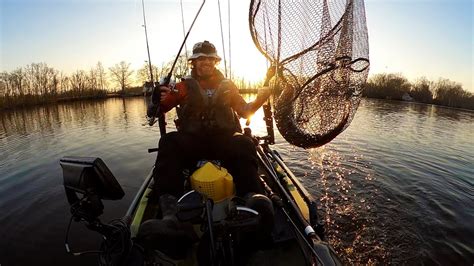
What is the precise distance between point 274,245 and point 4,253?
17.8ft

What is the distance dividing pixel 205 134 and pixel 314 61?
6.32 feet

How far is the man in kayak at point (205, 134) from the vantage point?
3199 mm

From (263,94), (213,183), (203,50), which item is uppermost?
(203,50)

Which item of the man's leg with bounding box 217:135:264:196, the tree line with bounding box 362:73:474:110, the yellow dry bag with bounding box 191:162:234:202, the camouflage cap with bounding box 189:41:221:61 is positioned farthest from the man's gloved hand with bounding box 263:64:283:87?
the tree line with bounding box 362:73:474:110

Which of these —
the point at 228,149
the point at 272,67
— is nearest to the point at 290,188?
the point at 228,149

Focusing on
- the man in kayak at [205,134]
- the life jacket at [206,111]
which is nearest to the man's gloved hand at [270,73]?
the man in kayak at [205,134]

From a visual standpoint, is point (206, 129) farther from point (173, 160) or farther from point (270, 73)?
point (270, 73)

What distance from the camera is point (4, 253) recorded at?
17.8ft

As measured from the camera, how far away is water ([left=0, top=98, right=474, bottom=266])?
17.0 feet

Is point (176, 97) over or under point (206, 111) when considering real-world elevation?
over

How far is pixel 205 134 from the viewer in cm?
394

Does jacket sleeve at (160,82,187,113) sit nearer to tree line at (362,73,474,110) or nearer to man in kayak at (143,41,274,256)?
man in kayak at (143,41,274,256)

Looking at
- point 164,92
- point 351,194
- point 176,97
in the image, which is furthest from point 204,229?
point 351,194

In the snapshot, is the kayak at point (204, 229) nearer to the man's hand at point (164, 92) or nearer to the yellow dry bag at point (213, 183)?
the yellow dry bag at point (213, 183)
